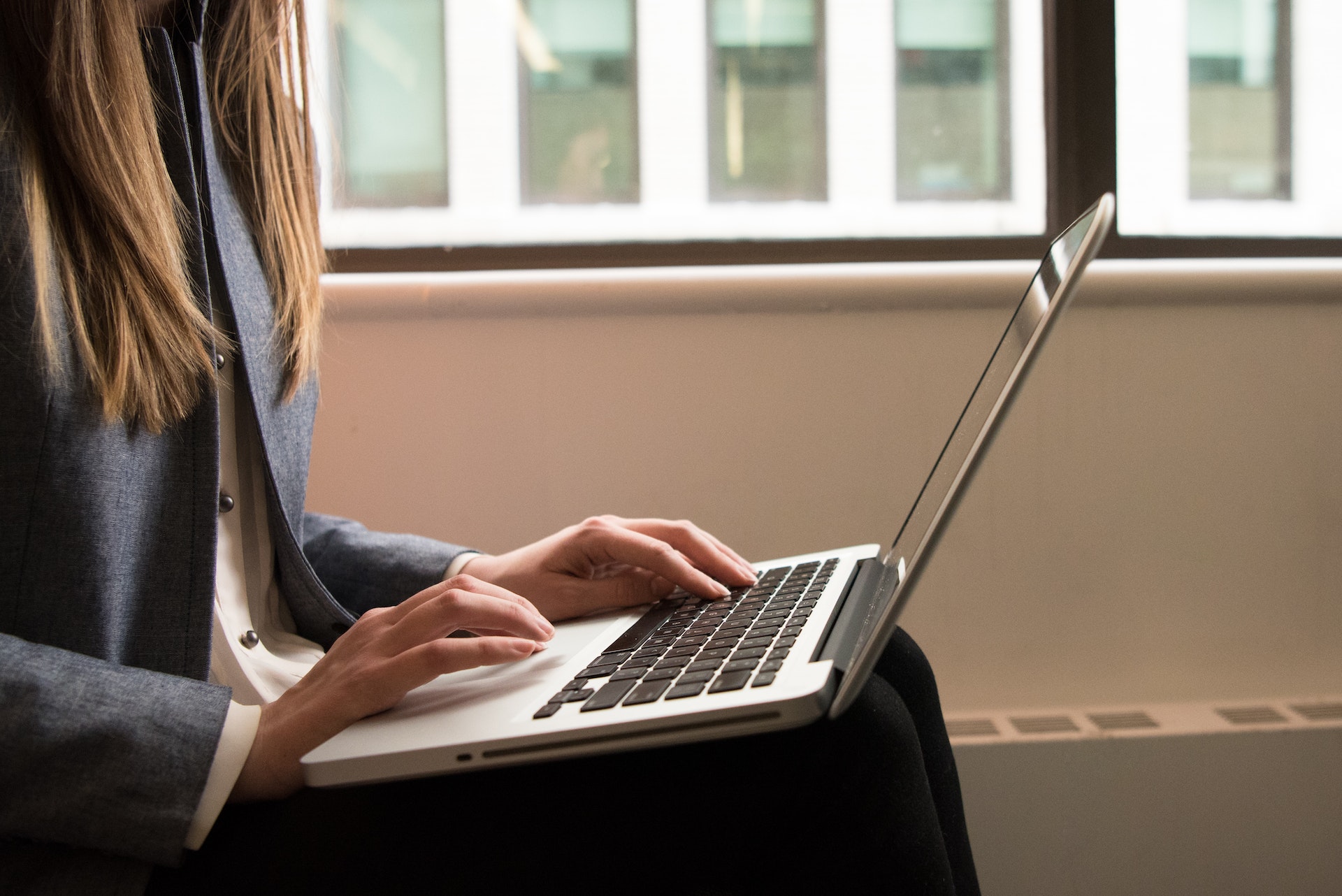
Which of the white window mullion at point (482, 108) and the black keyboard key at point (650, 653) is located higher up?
the white window mullion at point (482, 108)

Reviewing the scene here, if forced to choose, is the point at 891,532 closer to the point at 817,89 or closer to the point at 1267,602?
the point at 1267,602

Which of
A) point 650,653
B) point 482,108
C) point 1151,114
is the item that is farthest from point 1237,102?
point 650,653

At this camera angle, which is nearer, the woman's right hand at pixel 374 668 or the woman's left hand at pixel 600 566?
the woman's right hand at pixel 374 668

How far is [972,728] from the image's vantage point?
3.80 ft

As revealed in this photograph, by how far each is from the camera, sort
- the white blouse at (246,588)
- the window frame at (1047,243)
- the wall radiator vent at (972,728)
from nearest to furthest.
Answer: the white blouse at (246,588) → the wall radiator vent at (972,728) → the window frame at (1047,243)

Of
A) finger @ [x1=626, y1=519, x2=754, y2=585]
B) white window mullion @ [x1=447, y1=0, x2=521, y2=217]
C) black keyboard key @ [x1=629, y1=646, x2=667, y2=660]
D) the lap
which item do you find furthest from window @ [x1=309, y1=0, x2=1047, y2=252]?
the lap

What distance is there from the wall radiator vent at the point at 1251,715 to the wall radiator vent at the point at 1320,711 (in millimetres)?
33

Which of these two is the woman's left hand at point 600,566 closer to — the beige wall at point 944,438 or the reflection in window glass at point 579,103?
the beige wall at point 944,438

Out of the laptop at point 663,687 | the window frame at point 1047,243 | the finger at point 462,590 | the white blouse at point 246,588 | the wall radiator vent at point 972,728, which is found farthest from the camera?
the window frame at point 1047,243

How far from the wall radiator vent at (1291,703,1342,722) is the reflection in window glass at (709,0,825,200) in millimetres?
915

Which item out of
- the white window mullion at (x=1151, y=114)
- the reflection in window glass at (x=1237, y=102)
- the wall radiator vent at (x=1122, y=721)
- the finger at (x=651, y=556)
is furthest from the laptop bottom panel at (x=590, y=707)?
the reflection in window glass at (x=1237, y=102)

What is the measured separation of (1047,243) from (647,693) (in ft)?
3.54

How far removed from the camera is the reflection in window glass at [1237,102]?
132cm

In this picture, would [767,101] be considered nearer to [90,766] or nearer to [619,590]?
[619,590]
